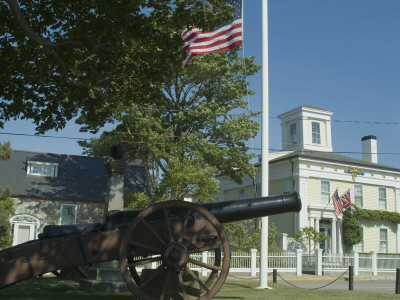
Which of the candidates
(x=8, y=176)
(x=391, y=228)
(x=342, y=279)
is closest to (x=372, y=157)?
(x=391, y=228)

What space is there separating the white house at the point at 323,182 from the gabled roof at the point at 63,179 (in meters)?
9.59

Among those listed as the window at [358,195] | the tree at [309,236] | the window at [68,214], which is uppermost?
the window at [358,195]

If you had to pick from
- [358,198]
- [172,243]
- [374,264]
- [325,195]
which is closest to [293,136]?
[325,195]

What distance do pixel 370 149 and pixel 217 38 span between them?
25.6 metres

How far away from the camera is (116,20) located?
9758 millimetres

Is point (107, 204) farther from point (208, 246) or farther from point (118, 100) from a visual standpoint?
point (208, 246)

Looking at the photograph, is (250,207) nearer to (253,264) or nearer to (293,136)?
(253,264)

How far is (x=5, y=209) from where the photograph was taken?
2612 centimetres

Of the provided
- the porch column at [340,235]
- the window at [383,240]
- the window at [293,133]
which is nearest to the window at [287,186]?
the porch column at [340,235]

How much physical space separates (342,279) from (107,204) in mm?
13686

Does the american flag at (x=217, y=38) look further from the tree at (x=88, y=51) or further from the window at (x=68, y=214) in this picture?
the window at (x=68, y=214)

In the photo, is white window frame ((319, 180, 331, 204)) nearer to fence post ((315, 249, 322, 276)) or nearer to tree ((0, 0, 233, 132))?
fence post ((315, 249, 322, 276))

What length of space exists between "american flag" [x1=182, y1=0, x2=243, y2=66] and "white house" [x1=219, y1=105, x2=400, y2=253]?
49.4 feet

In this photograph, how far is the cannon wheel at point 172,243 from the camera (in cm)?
707
